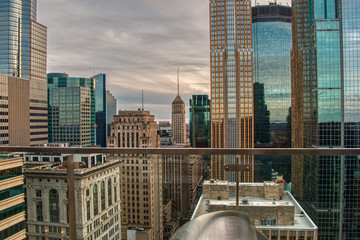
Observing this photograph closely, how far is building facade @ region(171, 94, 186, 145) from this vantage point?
91625 millimetres

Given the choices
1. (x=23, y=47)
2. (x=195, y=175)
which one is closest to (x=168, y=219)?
(x=195, y=175)

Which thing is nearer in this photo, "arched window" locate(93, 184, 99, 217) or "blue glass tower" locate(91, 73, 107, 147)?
"arched window" locate(93, 184, 99, 217)

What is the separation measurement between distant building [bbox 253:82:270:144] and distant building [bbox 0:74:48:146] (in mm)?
37302

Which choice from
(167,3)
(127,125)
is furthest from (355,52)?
(127,125)

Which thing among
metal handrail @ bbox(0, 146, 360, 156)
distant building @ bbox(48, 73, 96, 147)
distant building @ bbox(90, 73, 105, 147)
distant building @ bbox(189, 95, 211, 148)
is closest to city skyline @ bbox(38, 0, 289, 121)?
distant building @ bbox(189, 95, 211, 148)

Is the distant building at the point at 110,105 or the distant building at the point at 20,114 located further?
the distant building at the point at 110,105

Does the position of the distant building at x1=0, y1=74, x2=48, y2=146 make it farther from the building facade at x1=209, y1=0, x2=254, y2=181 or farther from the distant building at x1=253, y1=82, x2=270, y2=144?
the distant building at x1=253, y1=82, x2=270, y2=144

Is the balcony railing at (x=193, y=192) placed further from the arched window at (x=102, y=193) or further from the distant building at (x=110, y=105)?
the distant building at (x=110, y=105)

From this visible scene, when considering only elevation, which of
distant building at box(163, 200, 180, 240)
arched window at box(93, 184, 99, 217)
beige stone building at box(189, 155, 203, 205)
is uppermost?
beige stone building at box(189, 155, 203, 205)

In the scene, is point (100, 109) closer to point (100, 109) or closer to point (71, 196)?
point (100, 109)

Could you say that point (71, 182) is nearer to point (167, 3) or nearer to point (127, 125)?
point (167, 3)

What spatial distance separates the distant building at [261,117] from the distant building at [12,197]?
48.4 metres

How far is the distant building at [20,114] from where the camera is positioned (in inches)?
1407

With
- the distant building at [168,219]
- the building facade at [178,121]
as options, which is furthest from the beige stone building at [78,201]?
the building facade at [178,121]
